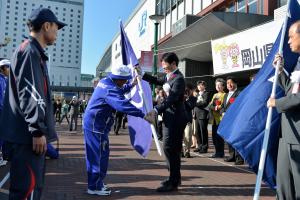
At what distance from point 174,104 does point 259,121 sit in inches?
72.7

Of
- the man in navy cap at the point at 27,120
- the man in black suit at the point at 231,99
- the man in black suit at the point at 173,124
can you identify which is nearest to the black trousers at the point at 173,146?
the man in black suit at the point at 173,124

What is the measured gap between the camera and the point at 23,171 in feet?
10.6

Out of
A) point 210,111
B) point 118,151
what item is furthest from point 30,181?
point 118,151

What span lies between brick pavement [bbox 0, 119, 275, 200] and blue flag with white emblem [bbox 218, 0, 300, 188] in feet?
4.70

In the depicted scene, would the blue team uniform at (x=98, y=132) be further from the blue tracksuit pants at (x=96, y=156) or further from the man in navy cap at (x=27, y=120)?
the man in navy cap at (x=27, y=120)

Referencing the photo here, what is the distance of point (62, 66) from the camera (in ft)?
335

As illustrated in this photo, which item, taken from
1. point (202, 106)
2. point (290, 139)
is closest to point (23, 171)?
point (290, 139)

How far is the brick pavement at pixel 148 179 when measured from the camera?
19.2 feet

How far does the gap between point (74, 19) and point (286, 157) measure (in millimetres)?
101504

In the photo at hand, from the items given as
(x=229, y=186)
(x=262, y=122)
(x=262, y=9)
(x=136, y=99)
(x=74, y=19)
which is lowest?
(x=229, y=186)

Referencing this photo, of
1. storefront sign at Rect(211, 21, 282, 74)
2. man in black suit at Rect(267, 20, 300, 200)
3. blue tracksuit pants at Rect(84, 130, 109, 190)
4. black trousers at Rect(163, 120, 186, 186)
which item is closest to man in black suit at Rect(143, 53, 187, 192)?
black trousers at Rect(163, 120, 186, 186)

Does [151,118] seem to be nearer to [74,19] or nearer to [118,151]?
[118,151]

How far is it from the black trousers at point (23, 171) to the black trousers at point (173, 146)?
301 centimetres

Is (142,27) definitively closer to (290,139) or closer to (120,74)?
(120,74)
